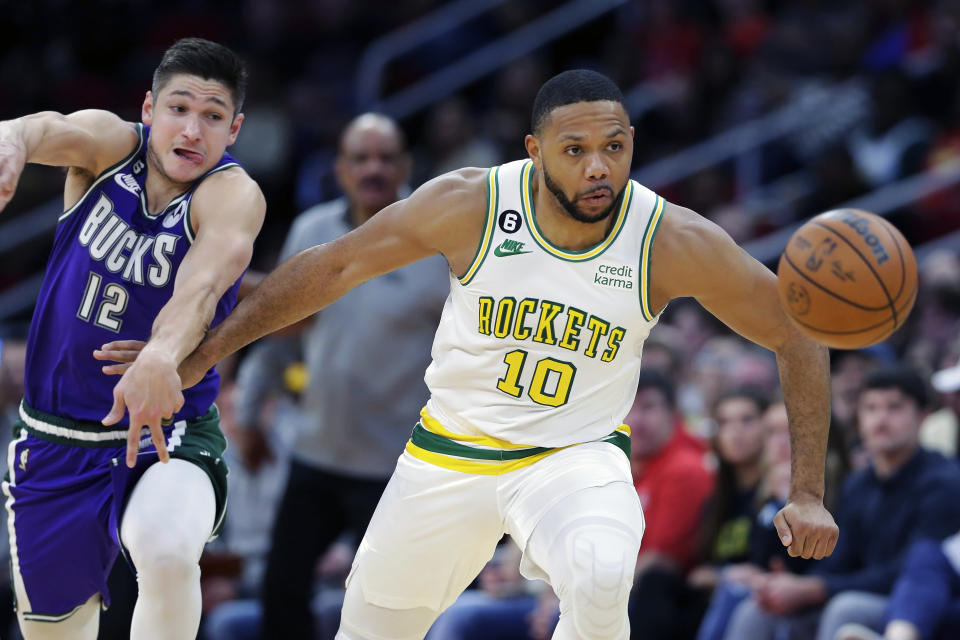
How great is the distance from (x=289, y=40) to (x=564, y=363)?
10513mm

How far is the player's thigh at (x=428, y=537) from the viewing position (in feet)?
16.5

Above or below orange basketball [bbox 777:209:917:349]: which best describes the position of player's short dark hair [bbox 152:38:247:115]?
above

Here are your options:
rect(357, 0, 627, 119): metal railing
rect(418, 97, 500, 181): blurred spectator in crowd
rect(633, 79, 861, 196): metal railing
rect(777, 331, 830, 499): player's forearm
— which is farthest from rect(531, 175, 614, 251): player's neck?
rect(357, 0, 627, 119): metal railing

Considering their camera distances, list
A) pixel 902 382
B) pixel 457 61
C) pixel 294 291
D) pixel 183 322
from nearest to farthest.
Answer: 1. pixel 183 322
2. pixel 294 291
3. pixel 902 382
4. pixel 457 61

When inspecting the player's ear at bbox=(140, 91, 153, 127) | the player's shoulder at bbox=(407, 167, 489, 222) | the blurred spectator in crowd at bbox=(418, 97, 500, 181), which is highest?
the blurred spectator in crowd at bbox=(418, 97, 500, 181)

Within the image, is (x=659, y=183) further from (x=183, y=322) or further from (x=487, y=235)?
(x=183, y=322)

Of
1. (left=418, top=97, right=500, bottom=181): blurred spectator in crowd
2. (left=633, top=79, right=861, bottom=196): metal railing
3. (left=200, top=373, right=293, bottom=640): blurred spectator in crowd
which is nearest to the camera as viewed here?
(left=200, top=373, right=293, bottom=640): blurred spectator in crowd

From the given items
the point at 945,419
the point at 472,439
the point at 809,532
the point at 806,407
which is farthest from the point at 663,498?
the point at 472,439

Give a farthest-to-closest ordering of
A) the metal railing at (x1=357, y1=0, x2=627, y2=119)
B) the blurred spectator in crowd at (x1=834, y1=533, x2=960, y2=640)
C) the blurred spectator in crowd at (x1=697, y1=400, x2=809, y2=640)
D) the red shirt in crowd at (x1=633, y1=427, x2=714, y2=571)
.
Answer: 1. the metal railing at (x1=357, y1=0, x2=627, y2=119)
2. the red shirt in crowd at (x1=633, y1=427, x2=714, y2=571)
3. the blurred spectator in crowd at (x1=697, y1=400, x2=809, y2=640)
4. the blurred spectator in crowd at (x1=834, y1=533, x2=960, y2=640)

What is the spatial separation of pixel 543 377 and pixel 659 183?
779cm

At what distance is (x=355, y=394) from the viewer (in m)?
7.32

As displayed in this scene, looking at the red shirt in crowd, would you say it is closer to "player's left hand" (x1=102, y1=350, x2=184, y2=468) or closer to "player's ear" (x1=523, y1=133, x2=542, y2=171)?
"player's ear" (x1=523, y1=133, x2=542, y2=171)

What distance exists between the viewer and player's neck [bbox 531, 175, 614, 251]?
16.6ft

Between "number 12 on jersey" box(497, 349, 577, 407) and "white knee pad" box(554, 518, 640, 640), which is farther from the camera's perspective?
"number 12 on jersey" box(497, 349, 577, 407)
